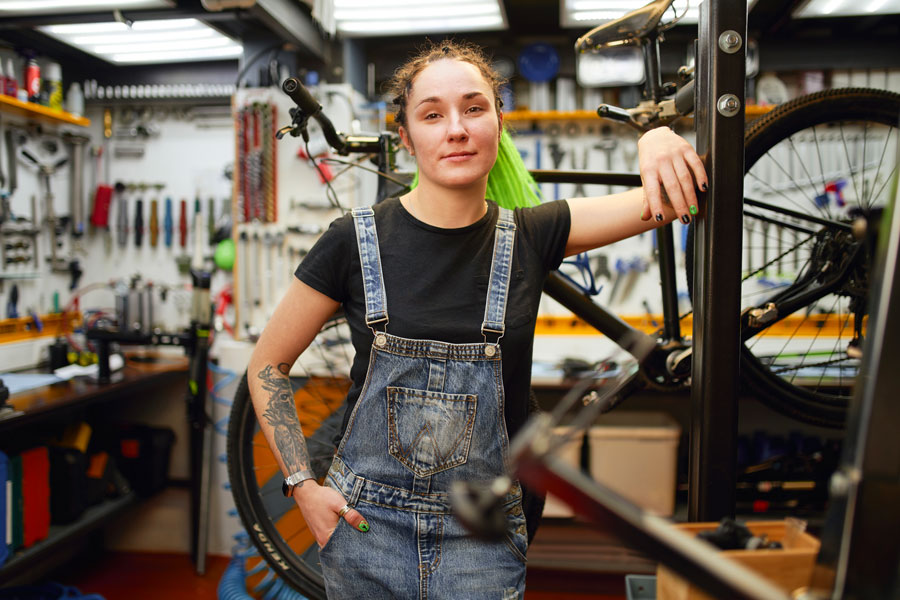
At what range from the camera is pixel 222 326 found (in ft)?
11.4

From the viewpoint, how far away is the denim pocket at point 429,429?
3.72 feet

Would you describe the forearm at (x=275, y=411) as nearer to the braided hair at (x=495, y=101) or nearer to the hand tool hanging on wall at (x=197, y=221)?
the braided hair at (x=495, y=101)

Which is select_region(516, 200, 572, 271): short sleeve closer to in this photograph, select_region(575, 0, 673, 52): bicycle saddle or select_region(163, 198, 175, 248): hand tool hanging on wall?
select_region(575, 0, 673, 52): bicycle saddle

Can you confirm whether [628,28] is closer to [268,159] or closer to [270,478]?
[270,478]

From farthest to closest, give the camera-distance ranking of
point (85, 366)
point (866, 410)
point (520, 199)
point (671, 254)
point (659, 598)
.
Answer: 1. point (85, 366)
2. point (671, 254)
3. point (520, 199)
4. point (659, 598)
5. point (866, 410)

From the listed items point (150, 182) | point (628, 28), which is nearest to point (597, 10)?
point (628, 28)

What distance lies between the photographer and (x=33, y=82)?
3297mm

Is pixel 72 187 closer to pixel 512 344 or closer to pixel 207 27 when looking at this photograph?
pixel 207 27

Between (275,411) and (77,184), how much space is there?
10.9 ft

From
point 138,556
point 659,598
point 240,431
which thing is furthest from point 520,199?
point 138,556

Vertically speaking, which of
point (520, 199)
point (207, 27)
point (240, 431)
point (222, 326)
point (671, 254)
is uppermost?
point (207, 27)

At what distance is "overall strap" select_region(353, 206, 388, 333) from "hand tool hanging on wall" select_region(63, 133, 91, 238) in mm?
3392

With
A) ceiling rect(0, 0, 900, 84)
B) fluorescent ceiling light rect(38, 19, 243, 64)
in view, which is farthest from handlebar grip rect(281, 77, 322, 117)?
fluorescent ceiling light rect(38, 19, 243, 64)

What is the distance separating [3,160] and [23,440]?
1566 millimetres
